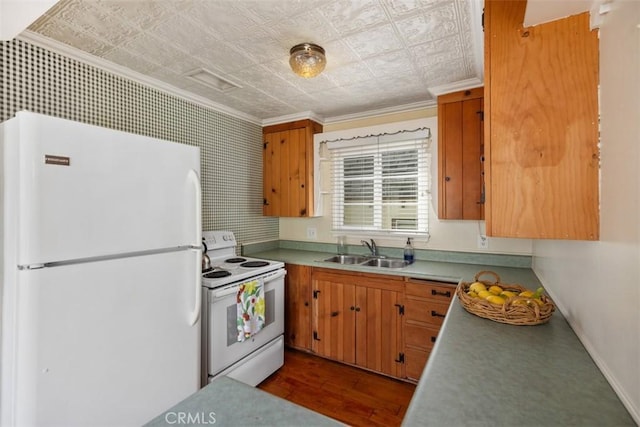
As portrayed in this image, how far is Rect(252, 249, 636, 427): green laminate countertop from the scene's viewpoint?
0.70 m

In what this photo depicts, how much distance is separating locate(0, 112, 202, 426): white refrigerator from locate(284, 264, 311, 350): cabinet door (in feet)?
3.74

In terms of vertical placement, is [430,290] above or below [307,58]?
below

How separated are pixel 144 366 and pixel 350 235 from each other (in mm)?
2042

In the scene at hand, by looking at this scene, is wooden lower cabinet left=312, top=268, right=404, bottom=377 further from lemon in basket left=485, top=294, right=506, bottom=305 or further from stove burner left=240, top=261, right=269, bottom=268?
lemon in basket left=485, top=294, right=506, bottom=305

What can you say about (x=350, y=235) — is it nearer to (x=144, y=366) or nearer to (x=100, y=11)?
(x=144, y=366)

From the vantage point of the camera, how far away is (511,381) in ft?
2.78

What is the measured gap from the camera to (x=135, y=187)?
1444 millimetres

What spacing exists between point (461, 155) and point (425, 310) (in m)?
1.21

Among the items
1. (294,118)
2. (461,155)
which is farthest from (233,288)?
(461,155)

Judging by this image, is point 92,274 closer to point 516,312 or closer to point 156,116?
point 156,116

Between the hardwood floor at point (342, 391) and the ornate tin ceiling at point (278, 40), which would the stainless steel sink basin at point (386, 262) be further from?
the ornate tin ceiling at point (278, 40)

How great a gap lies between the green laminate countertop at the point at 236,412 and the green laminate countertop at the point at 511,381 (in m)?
0.26

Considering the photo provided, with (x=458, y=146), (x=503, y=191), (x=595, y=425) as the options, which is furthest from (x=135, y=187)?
(x=458, y=146)

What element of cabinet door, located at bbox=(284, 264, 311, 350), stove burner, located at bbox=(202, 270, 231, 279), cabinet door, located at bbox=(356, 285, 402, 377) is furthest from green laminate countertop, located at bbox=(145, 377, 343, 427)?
cabinet door, located at bbox=(284, 264, 311, 350)
